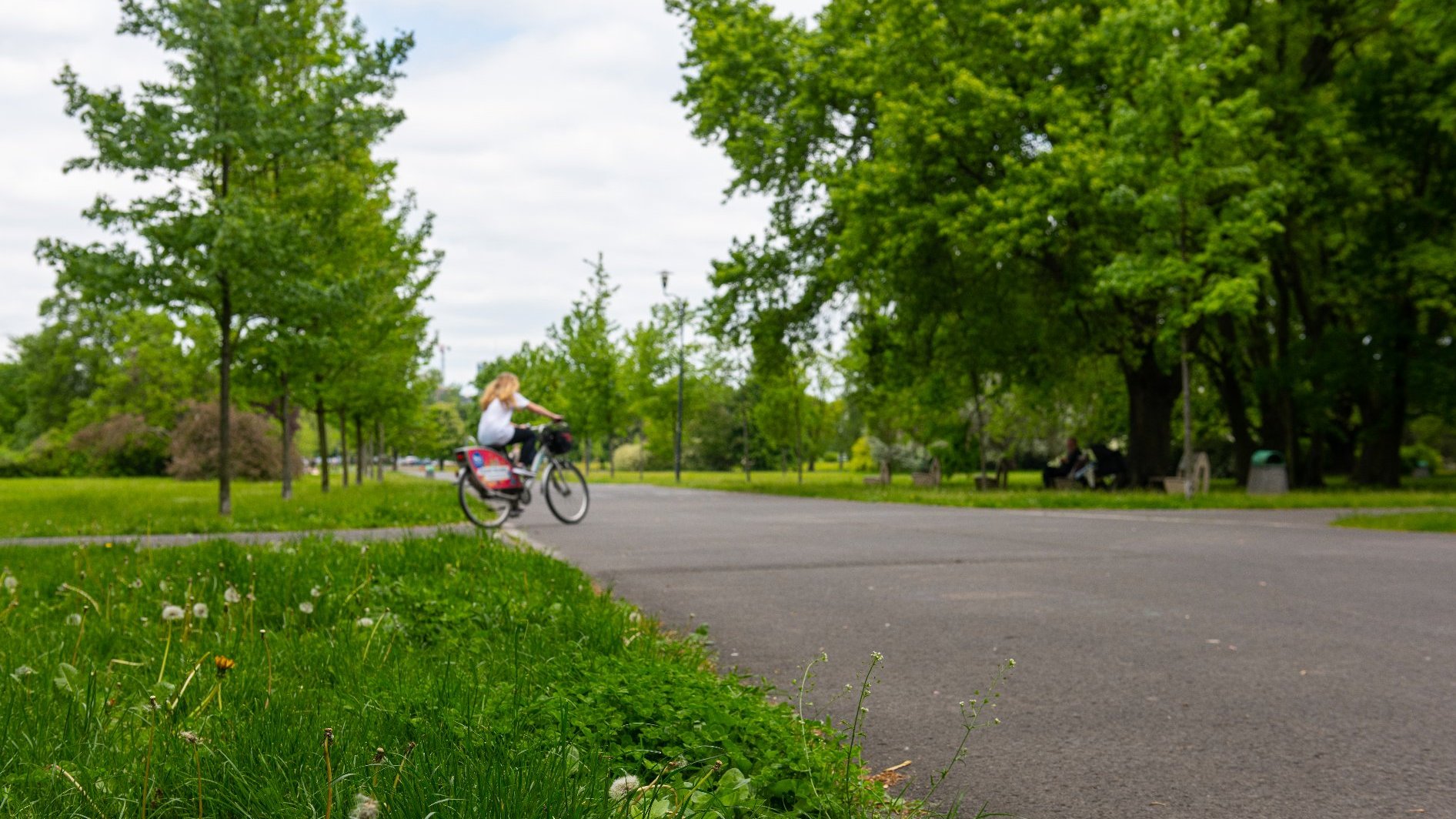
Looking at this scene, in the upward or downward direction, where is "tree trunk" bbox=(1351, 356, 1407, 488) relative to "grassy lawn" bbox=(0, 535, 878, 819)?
upward

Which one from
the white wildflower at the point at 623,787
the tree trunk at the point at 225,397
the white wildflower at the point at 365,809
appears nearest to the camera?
the white wildflower at the point at 365,809

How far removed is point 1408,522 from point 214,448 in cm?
3436

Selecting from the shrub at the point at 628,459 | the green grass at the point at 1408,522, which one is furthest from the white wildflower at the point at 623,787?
the shrub at the point at 628,459

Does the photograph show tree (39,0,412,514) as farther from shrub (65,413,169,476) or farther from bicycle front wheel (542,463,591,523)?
shrub (65,413,169,476)

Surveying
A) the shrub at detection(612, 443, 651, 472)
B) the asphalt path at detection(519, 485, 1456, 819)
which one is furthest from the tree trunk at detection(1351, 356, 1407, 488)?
the shrub at detection(612, 443, 651, 472)

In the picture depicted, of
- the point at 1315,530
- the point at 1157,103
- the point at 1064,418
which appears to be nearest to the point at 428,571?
the point at 1315,530

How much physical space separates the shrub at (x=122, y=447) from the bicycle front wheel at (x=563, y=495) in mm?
35660

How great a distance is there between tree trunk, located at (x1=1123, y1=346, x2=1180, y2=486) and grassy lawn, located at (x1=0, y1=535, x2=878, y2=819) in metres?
20.8

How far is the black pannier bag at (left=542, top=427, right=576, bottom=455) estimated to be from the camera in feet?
42.1

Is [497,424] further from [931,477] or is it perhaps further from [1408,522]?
[931,477]

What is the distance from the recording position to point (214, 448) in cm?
3562

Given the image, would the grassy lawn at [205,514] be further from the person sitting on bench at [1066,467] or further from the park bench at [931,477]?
the person sitting on bench at [1066,467]

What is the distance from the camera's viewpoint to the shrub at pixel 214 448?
117 ft

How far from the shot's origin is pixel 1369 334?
79.3 feet
